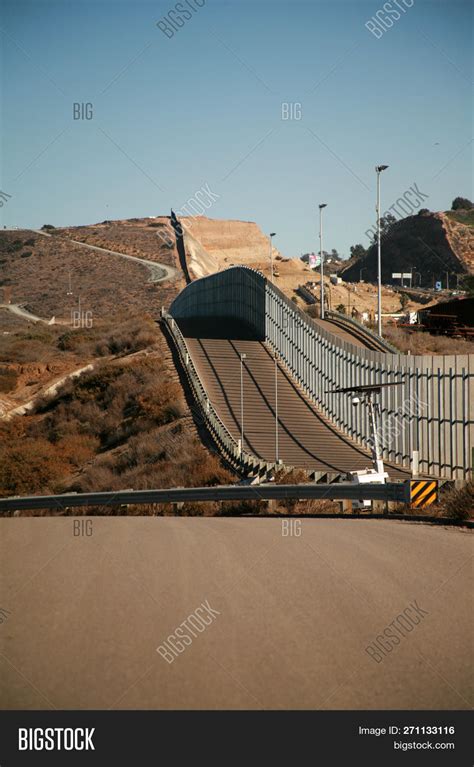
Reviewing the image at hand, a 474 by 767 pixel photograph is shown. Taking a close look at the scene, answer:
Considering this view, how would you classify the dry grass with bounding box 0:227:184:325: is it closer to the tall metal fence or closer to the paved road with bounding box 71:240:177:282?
the paved road with bounding box 71:240:177:282

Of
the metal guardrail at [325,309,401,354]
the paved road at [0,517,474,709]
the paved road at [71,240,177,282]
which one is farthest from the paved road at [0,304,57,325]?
the paved road at [0,517,474,709]

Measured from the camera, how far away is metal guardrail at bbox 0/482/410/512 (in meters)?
24.6

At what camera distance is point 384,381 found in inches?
1738

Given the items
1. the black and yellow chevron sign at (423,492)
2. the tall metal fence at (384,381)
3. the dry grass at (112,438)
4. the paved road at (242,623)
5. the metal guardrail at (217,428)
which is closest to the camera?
the paved road at (242,623)

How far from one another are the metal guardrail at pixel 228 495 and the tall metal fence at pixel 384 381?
442 centimetres

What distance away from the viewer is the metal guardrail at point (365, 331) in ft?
226

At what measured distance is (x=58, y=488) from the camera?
4962 centimetres

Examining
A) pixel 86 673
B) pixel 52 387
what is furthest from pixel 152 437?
pixel 86 673

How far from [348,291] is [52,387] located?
9095cm

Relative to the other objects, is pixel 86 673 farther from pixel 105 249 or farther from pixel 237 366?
pixel 105 249
